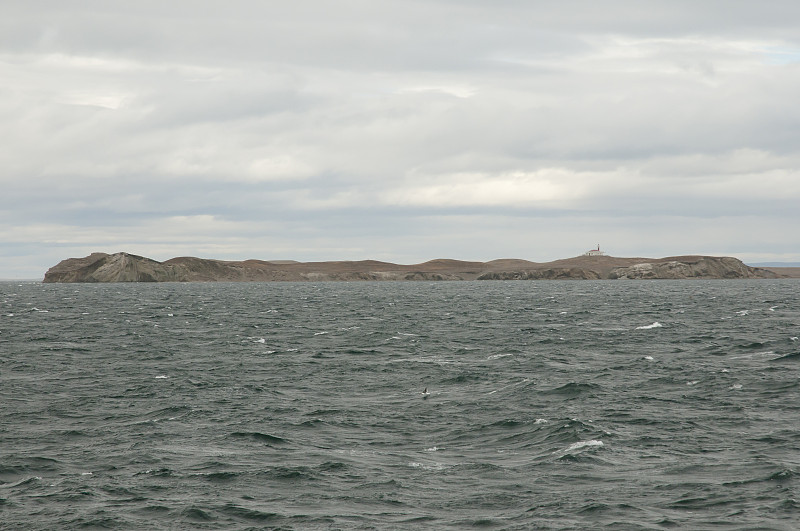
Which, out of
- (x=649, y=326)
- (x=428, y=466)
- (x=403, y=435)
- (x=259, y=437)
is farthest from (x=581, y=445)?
(x=649, y=326)

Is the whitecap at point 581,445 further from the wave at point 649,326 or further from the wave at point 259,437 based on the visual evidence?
the wave at point 649,326

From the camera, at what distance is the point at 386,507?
63.8 feet

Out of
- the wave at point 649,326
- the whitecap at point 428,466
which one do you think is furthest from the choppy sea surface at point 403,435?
the wave at point 649,326

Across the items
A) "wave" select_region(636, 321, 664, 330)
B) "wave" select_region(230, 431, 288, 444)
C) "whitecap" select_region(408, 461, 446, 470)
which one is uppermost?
"wave" select_region(636, 321, 664, 330)

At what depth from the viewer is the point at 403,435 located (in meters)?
27.2

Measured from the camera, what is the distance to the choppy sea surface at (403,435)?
19.1 meters

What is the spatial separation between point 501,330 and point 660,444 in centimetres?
4088

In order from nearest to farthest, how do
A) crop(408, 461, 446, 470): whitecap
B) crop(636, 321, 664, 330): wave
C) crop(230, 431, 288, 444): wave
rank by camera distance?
crop(408, 461, 446, 470): whitecap < crop(230, 431, 288, 444): wave < crop(636, 321, 664, 330): wave

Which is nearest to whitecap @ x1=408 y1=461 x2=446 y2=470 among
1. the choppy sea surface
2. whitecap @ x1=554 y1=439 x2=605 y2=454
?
the choppy sea surface

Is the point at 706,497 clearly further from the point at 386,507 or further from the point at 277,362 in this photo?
the point at 277,362

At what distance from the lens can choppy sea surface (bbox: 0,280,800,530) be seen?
62.7 ft

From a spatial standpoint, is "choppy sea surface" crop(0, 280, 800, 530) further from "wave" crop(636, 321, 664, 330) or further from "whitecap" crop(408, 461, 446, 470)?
"wave" crop(636, 321, 664, 330)

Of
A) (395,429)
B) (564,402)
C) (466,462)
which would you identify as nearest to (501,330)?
(564,402)

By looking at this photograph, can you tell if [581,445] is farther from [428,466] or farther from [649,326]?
[649,326]
